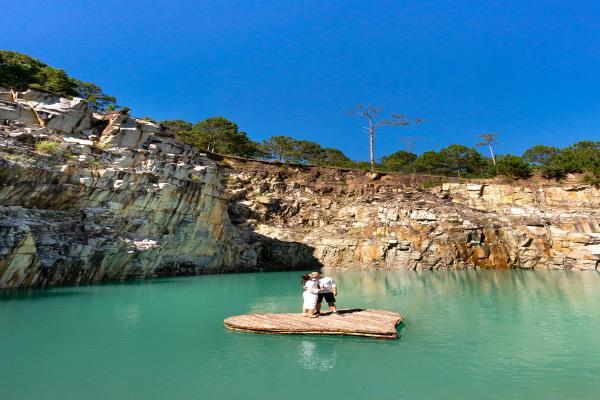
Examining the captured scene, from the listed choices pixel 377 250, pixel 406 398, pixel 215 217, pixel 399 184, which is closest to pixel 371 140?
pixel 399 184

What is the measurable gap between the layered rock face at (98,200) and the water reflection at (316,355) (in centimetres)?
1765

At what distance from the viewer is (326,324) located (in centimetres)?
1018

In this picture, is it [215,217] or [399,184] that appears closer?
[215,217]

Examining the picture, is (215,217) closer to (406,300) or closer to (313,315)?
(406,300)

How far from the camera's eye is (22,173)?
74.0ft

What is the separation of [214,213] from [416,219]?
2181cm

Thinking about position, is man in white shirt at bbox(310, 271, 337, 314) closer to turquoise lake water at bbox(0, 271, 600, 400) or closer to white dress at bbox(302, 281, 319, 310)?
white dress at bbox(302, 281, 319, 310)

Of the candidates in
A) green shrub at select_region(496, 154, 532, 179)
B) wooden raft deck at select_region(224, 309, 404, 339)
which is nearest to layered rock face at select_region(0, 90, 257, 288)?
wooden raft deck at select_region(224, 309, 404, 339)

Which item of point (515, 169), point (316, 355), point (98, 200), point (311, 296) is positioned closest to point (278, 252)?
point (98, 200)

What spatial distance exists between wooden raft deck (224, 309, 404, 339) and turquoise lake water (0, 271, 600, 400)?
0.25 metres

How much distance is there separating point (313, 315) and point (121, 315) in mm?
6945

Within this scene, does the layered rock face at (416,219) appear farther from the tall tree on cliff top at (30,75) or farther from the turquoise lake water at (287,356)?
the turquoise lake water at (287,356)

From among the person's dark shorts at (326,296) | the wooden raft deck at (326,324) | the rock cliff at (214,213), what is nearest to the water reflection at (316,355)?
the wooden raft deck at (326,324)

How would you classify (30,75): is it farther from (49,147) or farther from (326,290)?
(326,290)
